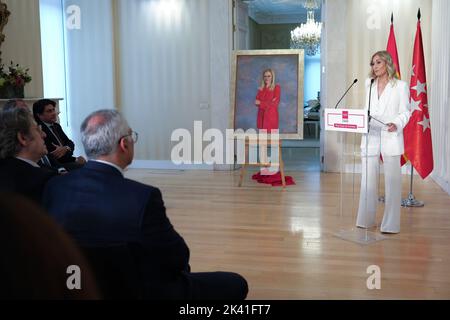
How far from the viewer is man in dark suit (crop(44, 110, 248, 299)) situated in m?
2.16

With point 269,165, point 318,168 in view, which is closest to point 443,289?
point 269,165

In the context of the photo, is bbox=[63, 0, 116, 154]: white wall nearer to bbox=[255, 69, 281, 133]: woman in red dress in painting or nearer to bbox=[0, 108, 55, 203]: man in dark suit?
bbox=[255, 69, 281, 133]: woman in red dress in painting

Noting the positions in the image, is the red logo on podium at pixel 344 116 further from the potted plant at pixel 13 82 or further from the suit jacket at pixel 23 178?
the potted plant at pixel 13 82

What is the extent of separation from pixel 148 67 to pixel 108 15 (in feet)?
3.83

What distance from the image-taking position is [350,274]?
423 centimetres

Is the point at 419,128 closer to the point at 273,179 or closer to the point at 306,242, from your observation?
the point at 273,179

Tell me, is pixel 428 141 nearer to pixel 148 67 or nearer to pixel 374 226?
pixel 374 226

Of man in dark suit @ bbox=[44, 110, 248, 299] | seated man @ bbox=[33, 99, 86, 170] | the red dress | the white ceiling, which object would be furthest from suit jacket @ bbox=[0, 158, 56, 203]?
the white ceiling

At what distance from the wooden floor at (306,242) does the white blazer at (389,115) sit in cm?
88

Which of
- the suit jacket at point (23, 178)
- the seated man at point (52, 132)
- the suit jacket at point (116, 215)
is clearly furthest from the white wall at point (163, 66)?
the suit jacket at point (116, 215)

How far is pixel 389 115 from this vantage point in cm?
512

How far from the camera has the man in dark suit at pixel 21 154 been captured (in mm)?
2799

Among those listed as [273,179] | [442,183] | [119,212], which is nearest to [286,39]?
[273,179]

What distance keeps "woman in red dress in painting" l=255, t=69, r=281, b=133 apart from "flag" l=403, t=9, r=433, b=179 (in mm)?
2139
